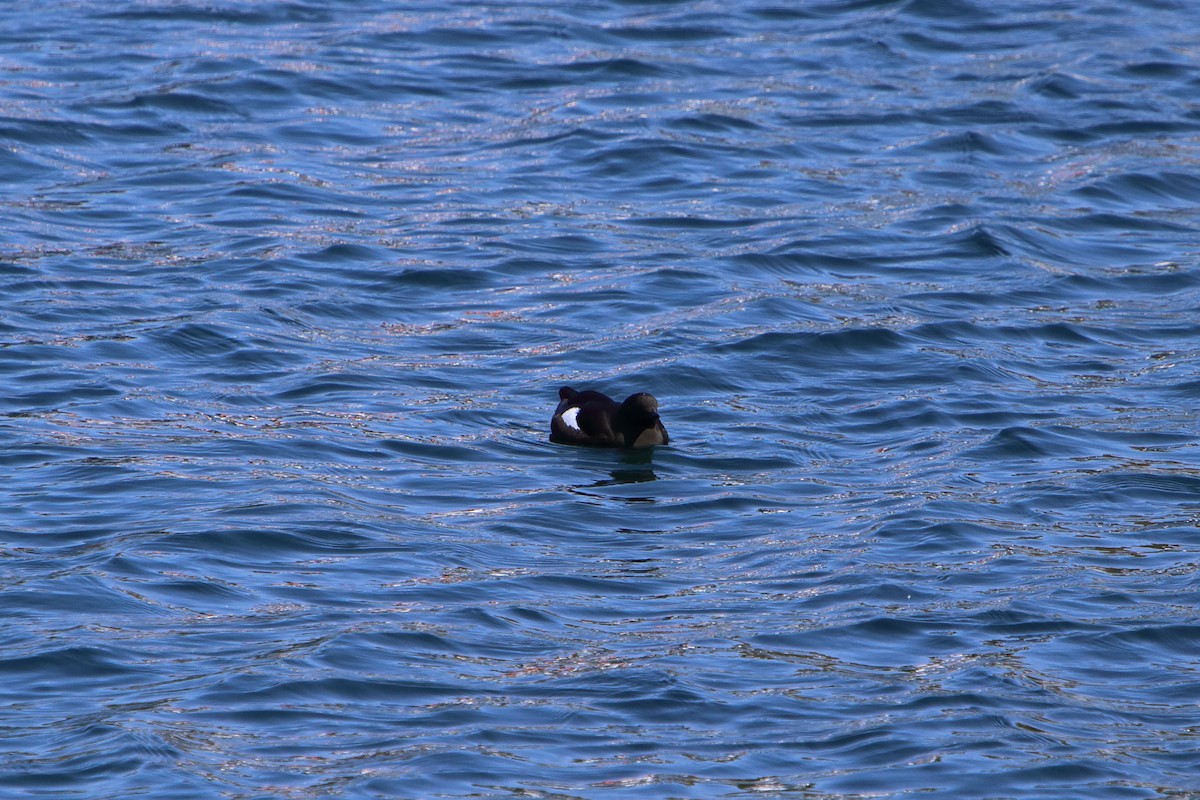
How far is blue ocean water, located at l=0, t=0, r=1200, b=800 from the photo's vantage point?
7.22 metres

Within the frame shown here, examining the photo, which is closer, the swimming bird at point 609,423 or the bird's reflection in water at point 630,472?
the bird's reflection in water at point 630,472

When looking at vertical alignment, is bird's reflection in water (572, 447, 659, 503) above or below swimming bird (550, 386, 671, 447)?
below

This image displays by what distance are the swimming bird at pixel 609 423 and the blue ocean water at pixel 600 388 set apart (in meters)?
0.11

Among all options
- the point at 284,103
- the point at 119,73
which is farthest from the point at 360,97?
the point at 119,73

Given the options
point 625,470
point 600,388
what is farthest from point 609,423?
point 600,388

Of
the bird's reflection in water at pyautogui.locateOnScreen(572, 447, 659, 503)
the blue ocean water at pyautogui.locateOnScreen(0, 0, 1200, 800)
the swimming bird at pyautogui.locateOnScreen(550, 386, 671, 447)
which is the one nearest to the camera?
the blue ocean water at pyautogui.locateOnScreen(0, 0, 1200, 800)

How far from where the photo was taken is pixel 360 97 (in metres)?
18.8

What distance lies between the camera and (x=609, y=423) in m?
10.7

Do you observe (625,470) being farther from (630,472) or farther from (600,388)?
(600,388)

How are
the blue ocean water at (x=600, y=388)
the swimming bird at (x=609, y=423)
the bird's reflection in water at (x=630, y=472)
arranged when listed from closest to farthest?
the blue ocean water at (x=600, y=388) < the bird's reflection in water at (x=630, y=472) < the swimming bird at (x=609, y=423)

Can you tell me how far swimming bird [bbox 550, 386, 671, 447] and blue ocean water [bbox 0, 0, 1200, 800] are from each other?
108 mm

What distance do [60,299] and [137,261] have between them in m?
0.96

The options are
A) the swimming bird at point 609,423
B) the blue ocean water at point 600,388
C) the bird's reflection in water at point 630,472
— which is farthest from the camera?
the swimming bird at point 609,423

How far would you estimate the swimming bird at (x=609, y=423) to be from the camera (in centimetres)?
1063
